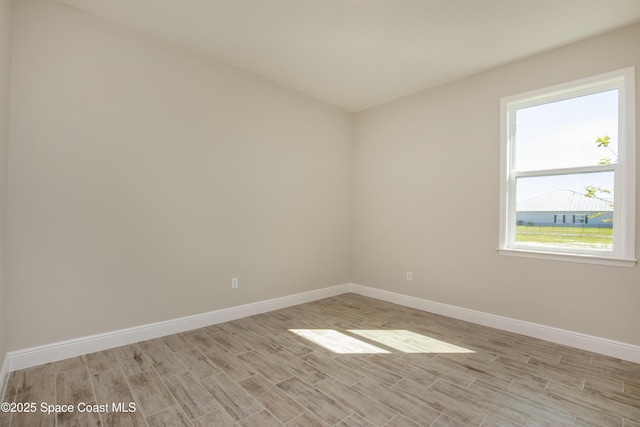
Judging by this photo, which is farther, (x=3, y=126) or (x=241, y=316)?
(x=241, y=316)

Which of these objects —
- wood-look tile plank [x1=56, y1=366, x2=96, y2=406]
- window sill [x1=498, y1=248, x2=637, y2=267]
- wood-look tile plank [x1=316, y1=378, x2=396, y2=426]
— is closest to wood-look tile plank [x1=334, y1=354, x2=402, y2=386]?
wood-look tile plank [x1=316, y1=378, x2=396, y2=426]

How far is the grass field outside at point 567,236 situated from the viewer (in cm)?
263

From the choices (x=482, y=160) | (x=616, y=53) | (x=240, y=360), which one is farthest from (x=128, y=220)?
(x=616, y=53)

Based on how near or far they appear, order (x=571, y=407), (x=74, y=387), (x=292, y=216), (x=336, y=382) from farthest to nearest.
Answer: (x=292, y=216), (x=336, y=382), (x=74, y=387), (x=571, y=407)

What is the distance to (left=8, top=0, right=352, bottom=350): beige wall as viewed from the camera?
222cm

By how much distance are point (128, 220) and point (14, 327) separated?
1020 mm

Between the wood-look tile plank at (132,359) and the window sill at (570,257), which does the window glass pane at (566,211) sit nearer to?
the window sill at (570,257)

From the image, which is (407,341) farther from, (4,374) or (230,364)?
(4,374)

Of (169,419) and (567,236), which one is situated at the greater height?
(567,236)

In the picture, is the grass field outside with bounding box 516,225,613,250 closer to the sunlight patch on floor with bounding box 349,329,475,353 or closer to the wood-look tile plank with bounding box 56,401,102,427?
the sunlight patch on floor with bounding box 349,329,475,353

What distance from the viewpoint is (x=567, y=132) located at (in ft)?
9.30

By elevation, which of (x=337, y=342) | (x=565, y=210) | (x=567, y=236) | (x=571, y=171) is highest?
(x=571, y=171)

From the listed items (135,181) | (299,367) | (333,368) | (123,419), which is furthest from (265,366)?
(135,181)

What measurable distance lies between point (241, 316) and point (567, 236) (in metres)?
3.34
